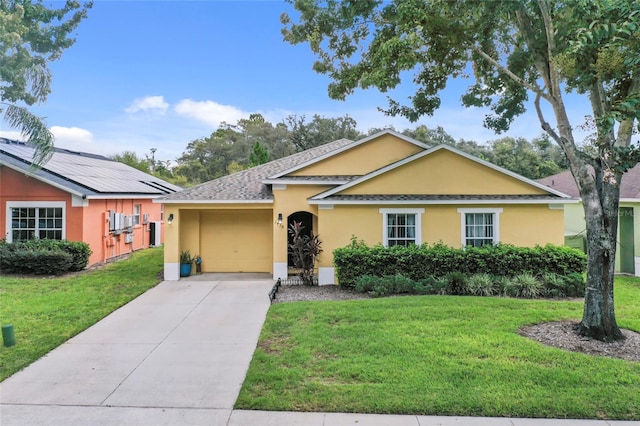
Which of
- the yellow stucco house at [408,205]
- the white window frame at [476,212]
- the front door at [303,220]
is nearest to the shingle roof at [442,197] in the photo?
the yellow stucco house at [408,205]

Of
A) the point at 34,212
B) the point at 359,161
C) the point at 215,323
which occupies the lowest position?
the point at 215,323

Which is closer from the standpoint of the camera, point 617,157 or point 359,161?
point 617,157

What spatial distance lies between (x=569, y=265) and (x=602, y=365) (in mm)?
6657

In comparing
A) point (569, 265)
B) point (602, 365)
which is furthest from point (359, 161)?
point (602, 365)

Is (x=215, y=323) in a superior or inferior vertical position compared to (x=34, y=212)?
inferior

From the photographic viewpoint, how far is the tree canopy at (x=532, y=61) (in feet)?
21.8

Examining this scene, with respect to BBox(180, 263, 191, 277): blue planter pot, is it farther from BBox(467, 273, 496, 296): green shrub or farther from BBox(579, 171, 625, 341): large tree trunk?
BBox(579, 171, 625, 341): large tree trunk

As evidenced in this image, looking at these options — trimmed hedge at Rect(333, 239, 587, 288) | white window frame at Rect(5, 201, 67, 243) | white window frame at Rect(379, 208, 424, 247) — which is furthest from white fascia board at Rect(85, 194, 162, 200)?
white window frame at Rect(379, 208, 424, 247)

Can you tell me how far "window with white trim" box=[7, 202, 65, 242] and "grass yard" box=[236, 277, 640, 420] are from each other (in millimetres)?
11740

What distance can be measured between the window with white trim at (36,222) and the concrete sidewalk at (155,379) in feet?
26.5

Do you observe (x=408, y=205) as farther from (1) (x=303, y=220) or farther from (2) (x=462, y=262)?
(1) (x=303, y=220)

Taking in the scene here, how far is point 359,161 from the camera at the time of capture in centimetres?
1424

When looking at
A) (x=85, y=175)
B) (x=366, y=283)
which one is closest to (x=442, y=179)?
(x=366, y=283)

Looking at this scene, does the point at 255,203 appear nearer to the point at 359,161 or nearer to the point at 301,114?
the point at 359,161
